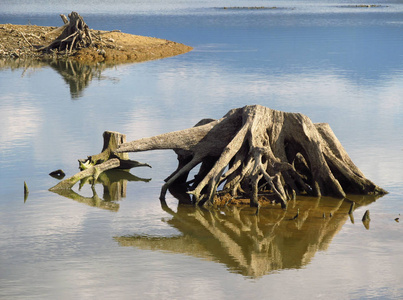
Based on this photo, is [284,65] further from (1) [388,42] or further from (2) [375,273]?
(2) [375,273]

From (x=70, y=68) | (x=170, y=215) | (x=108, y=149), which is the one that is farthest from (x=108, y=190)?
(x=70, y=68)

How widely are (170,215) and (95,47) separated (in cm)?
3262

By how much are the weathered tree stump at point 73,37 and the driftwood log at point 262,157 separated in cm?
2825

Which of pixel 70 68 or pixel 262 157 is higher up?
pixel 262 157

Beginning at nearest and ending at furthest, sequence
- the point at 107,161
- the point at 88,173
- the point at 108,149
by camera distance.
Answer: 1. the point at 88,173
2. the point at 107,161
3. the point at 108,149

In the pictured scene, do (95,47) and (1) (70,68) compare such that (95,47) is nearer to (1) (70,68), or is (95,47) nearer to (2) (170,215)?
(1) (70,68)

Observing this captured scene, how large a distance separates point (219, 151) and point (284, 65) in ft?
86.6

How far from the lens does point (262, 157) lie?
53.0 ft

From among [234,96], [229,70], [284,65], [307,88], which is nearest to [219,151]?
[234,96]

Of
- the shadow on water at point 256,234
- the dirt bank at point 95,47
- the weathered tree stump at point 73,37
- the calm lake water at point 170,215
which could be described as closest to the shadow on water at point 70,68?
the calm lake water at point 170,215

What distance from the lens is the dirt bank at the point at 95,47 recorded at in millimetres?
45500

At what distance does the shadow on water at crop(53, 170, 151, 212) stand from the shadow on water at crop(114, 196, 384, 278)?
118cm

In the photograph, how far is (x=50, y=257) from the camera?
499 inches

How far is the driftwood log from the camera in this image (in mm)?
15789
